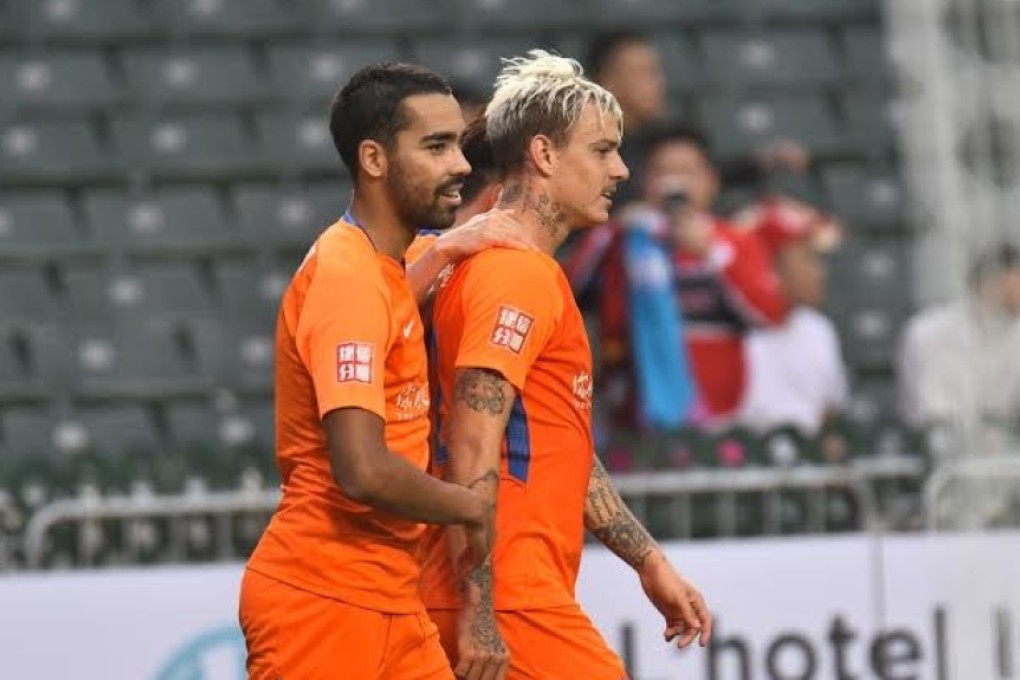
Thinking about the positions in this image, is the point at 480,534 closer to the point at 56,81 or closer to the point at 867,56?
the point at 56,81

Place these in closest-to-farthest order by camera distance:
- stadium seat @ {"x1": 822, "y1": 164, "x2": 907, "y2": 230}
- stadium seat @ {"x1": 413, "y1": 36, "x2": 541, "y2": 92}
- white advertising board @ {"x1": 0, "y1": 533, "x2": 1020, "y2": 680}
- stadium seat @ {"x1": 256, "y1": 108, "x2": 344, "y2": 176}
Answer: white advertising board @ {"x1": 0, "y1": 533, "x2": 1020, "y2": 680}
stadium seat @ {"x1": 256, "y1": 108, "x2": 344, "y2": 176}
stadium seat @ {"x1": 413, "y1": 36, "x2": 541, "y2": 92}
stadium seat @ {"x1": 822, "y1": 164, "x2": 907, "y2": 230}

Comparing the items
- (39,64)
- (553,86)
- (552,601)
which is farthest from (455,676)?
(39,64)

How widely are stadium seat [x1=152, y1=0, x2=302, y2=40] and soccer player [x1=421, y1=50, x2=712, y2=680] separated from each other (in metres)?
7.38

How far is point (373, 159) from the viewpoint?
4.24m

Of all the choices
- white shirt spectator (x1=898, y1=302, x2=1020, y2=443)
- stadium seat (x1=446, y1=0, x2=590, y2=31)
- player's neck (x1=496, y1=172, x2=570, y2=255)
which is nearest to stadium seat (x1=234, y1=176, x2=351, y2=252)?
stadium seat (x1=446, y1=0, x2=590, y2=31)

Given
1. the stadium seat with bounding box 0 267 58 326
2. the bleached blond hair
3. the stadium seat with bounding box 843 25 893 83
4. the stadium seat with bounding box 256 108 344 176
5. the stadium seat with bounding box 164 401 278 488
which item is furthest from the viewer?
the stadium seat with bounding box 843 25 893 83

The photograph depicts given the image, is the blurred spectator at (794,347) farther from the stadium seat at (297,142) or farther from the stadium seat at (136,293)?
the stadium seat at (136,293)

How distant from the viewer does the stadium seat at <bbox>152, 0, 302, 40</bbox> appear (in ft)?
38.6

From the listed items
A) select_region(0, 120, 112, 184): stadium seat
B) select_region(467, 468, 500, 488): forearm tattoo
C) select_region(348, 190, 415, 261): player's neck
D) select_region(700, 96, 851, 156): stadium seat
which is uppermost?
select_region(700, 96, 851, 156): stadium seat

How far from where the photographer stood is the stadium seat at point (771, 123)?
462 inches

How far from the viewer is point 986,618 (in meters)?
7.34

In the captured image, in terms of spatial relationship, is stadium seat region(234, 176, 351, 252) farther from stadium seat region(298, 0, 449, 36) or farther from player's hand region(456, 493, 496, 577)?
player's hand region(456, 493, 496, 577)

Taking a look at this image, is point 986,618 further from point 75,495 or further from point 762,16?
point 762,16

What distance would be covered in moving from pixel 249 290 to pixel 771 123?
304cm
